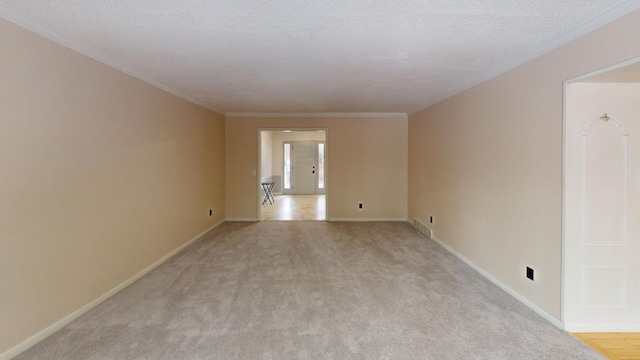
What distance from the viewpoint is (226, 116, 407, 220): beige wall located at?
20.3ft

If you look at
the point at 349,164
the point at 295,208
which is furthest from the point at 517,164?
the point at 295,208

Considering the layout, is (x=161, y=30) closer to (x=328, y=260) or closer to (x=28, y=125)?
(x=28, y=125)

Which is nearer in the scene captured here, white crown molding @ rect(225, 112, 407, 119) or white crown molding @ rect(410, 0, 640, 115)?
white crown molding @ rect(410, 0, 640, 115)

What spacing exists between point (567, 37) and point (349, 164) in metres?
4.27

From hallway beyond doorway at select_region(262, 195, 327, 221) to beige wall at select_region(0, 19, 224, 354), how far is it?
314cm

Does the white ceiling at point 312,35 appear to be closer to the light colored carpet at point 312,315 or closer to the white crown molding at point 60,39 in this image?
the white crown molding at point 60,39

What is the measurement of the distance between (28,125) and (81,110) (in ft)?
1.65

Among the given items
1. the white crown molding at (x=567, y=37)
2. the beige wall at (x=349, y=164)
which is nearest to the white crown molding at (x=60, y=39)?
the beige wall at (x=349, y=164)

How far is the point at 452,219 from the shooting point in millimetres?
4191

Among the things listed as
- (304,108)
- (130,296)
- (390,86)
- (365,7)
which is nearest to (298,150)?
(304,108)

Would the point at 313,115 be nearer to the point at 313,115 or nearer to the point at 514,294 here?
the point at 313,115

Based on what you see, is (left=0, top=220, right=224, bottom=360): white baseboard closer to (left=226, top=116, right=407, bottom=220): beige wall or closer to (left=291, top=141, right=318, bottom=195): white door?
(left=226, top=116, right=407, bottom=220): beige wall

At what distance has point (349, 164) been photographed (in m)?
6.23

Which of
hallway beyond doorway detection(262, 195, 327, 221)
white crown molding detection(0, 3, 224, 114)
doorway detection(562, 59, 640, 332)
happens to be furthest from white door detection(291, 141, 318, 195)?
doorway detection(562, 59, 640, 332)
